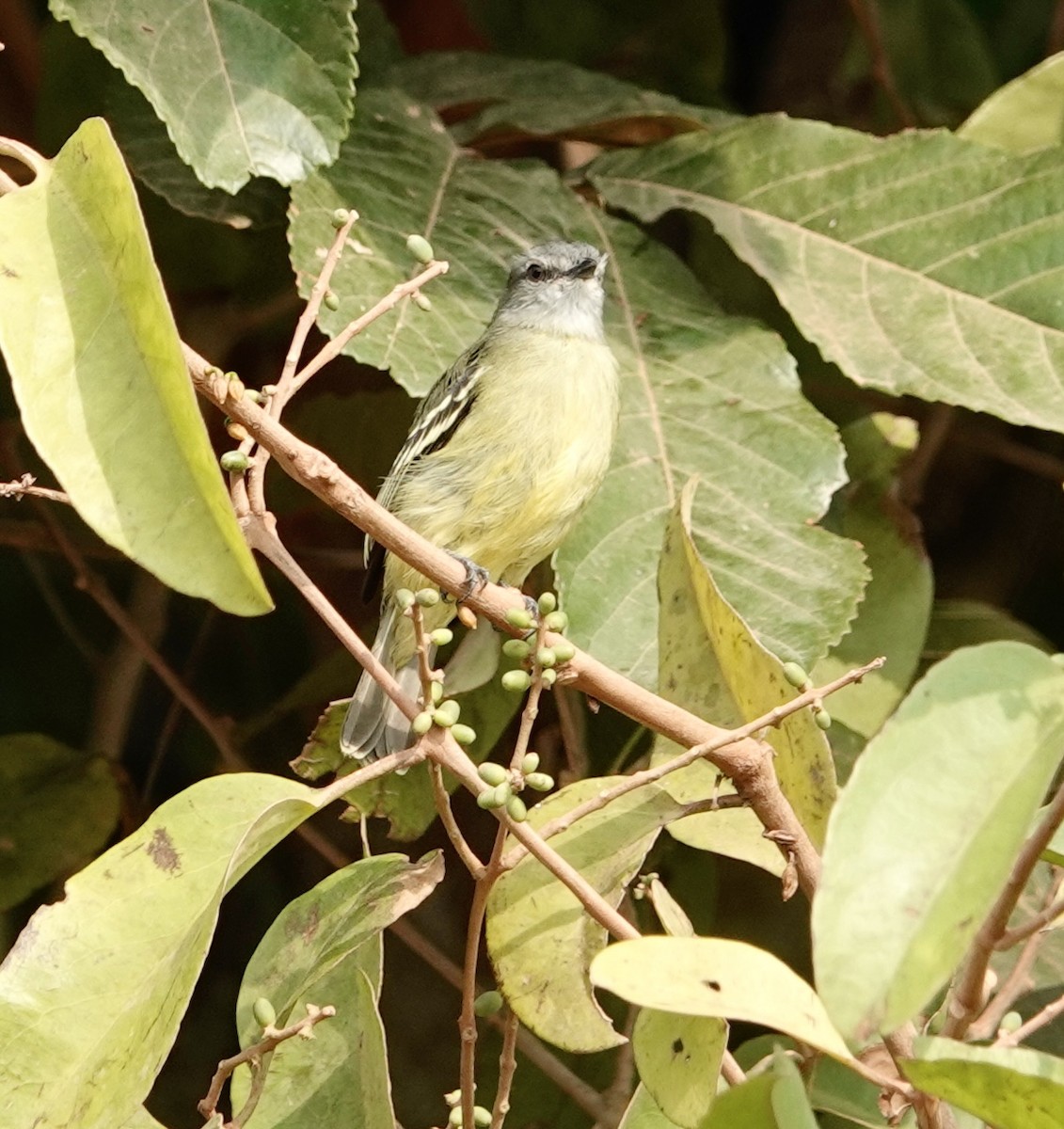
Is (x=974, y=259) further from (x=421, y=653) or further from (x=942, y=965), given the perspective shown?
(x=942, y=965)

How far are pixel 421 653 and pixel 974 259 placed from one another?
1.40 m

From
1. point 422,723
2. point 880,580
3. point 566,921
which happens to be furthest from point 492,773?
point 880,580

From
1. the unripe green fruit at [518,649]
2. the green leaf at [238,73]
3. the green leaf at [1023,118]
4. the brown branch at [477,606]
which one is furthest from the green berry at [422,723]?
the green leaf at [1023,118]

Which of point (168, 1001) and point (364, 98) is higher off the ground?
point (364, 98)

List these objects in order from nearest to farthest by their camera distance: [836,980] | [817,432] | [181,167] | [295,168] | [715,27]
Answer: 1. [836,980]
2. [295,168]
3. [817,432]
4. [181,167]
5. [715,27]

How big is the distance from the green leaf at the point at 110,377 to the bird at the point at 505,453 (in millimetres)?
1137

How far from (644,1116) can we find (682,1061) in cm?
13

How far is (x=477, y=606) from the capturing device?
4.82 feet

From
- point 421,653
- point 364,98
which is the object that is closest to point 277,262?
point 364,98

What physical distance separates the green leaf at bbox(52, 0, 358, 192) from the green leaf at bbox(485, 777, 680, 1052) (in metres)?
0.93

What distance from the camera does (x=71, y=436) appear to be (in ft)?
3.76

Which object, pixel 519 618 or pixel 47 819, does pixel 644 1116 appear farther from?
pixel 47 819

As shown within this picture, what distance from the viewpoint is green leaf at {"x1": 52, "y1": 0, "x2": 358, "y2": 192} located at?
6.46 ft

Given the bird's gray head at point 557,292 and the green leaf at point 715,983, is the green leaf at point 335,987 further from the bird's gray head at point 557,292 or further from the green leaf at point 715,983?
the bird's gray head at point 557,292
